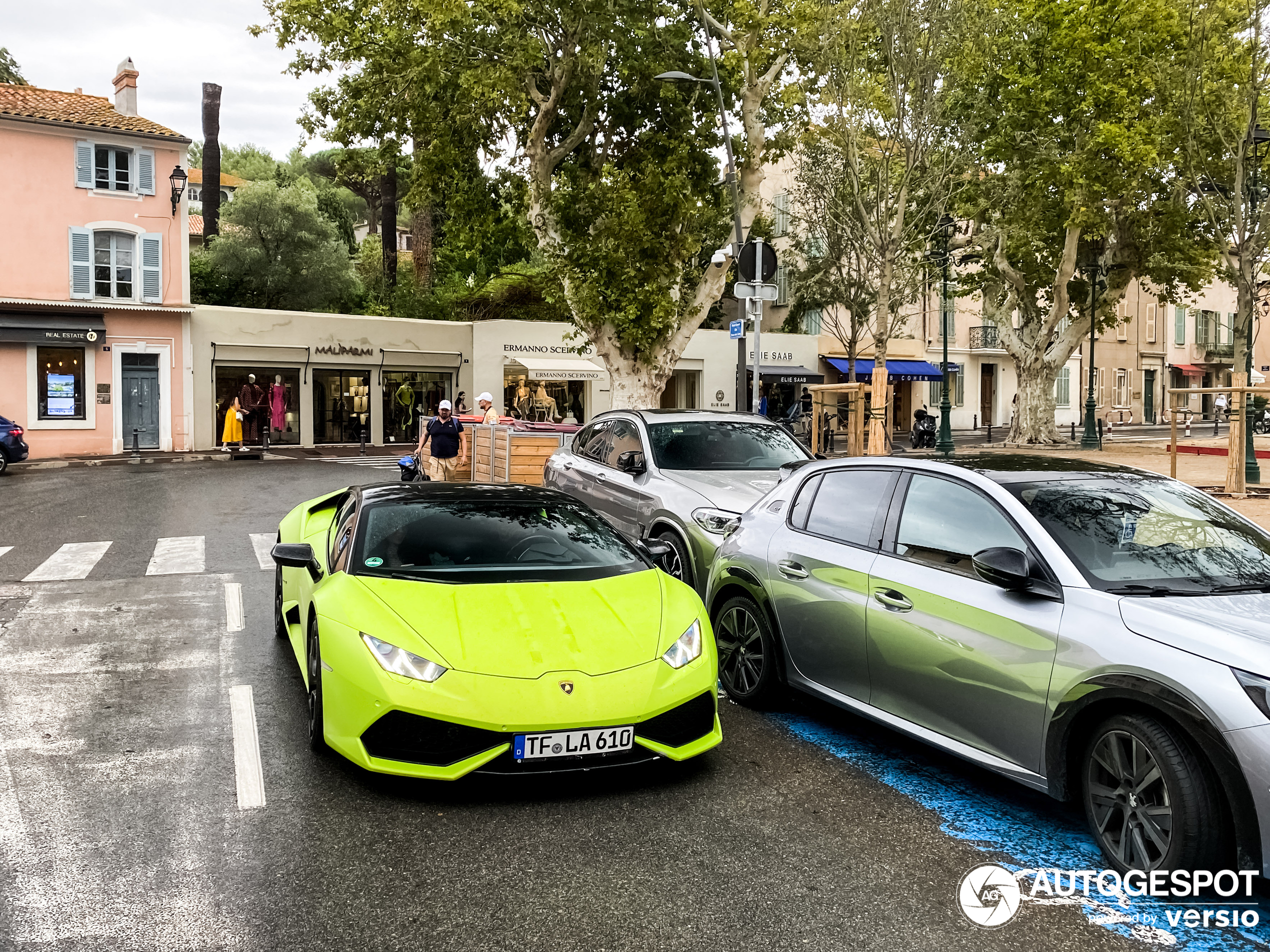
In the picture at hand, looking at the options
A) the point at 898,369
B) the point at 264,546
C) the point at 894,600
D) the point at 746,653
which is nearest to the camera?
the point at 894,600

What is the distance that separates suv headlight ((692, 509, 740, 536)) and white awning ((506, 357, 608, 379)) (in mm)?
31796

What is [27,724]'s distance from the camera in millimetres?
5738

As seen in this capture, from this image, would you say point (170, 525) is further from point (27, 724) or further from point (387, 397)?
point (387, 397)

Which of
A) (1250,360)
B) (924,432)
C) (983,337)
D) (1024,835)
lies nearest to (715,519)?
(1024,835)

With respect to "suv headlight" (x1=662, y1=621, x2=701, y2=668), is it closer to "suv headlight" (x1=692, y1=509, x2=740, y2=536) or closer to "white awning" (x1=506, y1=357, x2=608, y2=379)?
"suv headlight" (x1=692, y1=509, x2=740, y2=536)

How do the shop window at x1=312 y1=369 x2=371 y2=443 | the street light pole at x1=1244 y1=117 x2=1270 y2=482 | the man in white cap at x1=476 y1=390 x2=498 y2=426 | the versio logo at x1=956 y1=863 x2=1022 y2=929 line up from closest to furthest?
the versio logo at x1=956 y1=863 x2=1022 y2=929, the street light pole at x1=1244 y1=117 x2=1270 y2=482, the man in white cap at x1=476 y1=390 x2=498 y2=426, the shop window at x1=312 y1=369 x2=371 y2=443

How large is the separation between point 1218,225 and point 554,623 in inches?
659

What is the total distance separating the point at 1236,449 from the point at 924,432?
2257 centimetres

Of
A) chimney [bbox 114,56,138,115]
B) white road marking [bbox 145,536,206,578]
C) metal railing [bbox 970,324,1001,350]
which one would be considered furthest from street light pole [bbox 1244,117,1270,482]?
metal railing [bbox 970,324,1001,350]

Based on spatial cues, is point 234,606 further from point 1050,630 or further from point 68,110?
point 68,110

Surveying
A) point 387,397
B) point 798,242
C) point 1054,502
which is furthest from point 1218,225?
point 387,397

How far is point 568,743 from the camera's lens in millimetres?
4469

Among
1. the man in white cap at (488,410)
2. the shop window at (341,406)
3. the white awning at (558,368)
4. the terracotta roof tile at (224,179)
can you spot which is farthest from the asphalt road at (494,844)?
the terracotta roof tile at (224,179)

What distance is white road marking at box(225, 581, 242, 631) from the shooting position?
27.4 ft
